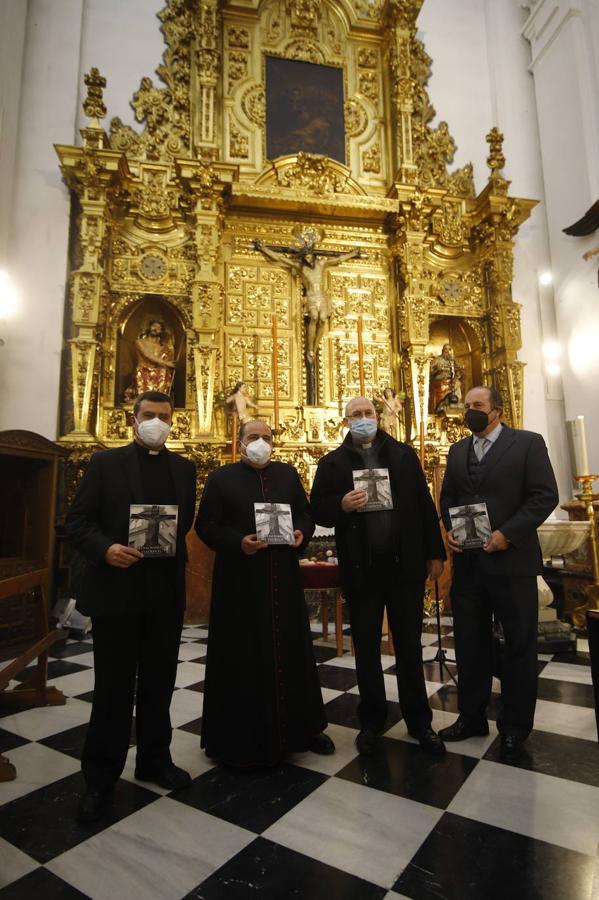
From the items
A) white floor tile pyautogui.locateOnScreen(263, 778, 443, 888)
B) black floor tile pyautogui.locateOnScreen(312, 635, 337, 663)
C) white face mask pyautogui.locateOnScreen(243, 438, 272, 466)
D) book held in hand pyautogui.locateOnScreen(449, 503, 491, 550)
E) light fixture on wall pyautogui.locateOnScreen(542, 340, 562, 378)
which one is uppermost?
light fixture on wall pyautogui.locateOnScreen(542, 340, 562, 378)

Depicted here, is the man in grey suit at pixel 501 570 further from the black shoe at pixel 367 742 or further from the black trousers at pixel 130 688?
the black trousers at pixel 130 688

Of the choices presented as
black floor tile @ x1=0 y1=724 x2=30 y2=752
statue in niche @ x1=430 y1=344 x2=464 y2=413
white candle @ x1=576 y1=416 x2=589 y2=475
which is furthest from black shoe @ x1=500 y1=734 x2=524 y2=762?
statue in niche @ x1=430 y1=344 x2=464 y2=413

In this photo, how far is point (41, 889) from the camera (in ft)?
5.03

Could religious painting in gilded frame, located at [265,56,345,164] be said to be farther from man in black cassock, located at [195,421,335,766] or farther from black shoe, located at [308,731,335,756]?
black shoe, located at [308,731,335,756]

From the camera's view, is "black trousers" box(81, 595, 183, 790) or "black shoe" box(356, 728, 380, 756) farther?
"black shoe" box(356, 728, 380, 756)

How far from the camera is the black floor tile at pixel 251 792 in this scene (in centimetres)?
189

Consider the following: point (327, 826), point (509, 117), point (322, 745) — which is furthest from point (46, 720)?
point (509, 117)

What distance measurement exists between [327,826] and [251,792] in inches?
14.9

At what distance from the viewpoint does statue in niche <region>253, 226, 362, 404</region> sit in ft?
24.3

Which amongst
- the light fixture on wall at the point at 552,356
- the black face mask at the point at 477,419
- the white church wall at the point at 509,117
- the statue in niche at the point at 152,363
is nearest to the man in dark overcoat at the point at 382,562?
the black face mask at the point at 477,419

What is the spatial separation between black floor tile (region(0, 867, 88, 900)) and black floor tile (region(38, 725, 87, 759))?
902 millimetres

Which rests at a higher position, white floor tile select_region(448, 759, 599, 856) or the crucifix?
the crucifix

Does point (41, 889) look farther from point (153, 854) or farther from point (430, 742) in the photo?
point (430, 742)

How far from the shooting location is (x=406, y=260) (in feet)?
24.9
